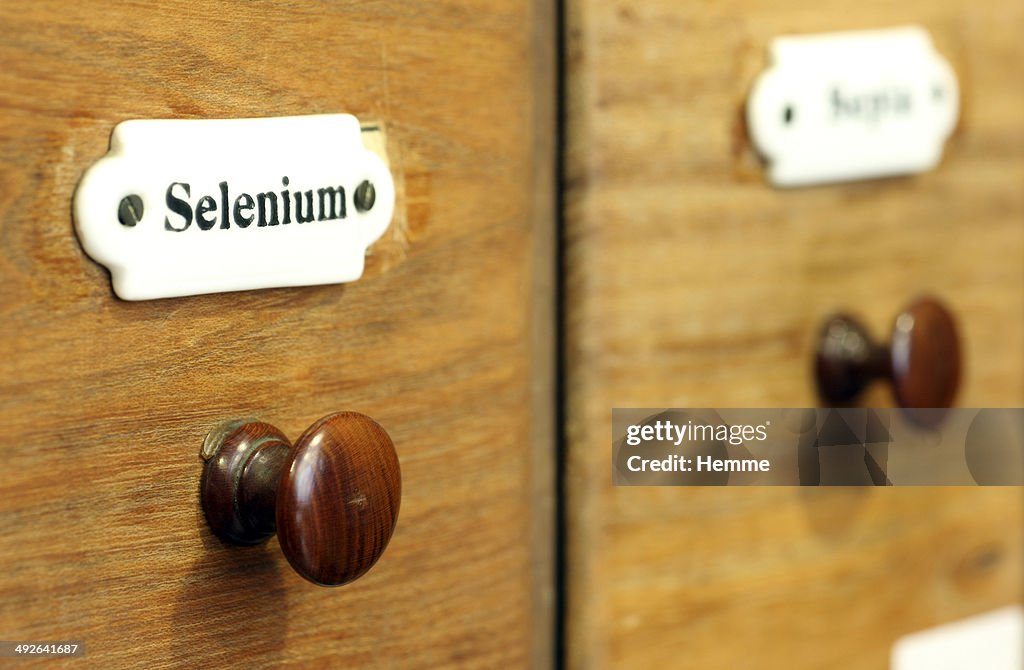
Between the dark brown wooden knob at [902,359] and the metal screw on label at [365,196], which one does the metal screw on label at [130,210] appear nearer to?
the metal screw on label at [365,196]

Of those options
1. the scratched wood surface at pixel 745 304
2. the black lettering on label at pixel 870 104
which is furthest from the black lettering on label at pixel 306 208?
A: the black lettering on label at pixel 870 104

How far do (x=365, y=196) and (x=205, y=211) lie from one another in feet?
0.17

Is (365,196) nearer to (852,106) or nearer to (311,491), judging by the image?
(311,491)

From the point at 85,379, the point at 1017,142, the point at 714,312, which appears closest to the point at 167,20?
the point at 85,379

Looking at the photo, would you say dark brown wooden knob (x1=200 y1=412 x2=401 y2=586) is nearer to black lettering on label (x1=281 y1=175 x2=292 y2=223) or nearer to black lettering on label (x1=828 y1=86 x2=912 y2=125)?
black lettering on label (x1=281 y1=175 x2=292 y2=223)

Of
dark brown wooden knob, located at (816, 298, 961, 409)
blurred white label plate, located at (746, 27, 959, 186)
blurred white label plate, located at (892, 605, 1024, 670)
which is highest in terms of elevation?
blurred white label plate, located at (746, 27, 959, 186)

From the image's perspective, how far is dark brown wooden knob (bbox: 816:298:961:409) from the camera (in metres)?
0.45

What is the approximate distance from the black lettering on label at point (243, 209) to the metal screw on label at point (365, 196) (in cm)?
3

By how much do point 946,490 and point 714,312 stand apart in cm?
16

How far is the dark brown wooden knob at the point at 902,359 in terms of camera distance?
450 mm

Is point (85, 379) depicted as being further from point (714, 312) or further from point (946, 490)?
point (946, 490)

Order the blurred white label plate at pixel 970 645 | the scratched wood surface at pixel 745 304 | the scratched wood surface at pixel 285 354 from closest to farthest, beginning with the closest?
the scratched wood surface at pixel 285 354
the scratched wood surface at pixel 745 304
the blurred white label plate at pixel 970 645

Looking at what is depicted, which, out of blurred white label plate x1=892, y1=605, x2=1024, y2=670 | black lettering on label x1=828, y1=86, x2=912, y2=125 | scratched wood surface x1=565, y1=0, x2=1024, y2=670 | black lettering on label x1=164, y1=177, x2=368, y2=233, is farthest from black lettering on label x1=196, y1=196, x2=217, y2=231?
blurred white label plate x1=892, y1=605, x2=1024, y2=670

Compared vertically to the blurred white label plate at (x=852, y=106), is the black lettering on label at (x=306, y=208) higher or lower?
lower
